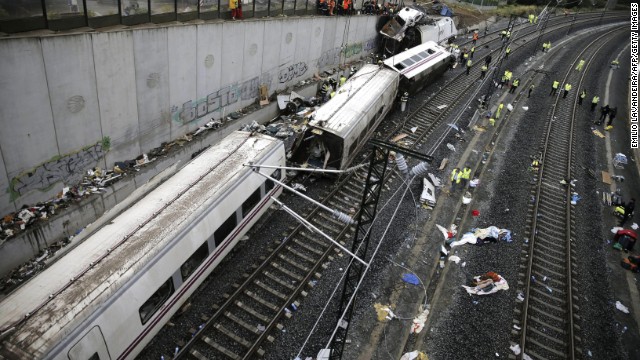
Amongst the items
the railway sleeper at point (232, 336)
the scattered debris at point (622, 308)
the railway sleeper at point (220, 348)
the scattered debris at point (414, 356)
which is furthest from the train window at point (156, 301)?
the scattered debris at point (622, 308)

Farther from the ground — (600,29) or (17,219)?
(600,29)

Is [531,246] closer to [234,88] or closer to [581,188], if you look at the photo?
[581,188]

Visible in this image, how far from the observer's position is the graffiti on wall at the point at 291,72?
2222 centimetres

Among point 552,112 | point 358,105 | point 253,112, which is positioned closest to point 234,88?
point 253,112

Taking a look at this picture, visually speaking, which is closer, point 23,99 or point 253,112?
point 23,99

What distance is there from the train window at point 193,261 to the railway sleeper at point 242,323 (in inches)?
59.2

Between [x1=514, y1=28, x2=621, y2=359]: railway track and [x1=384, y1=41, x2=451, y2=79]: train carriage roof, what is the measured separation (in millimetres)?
8201

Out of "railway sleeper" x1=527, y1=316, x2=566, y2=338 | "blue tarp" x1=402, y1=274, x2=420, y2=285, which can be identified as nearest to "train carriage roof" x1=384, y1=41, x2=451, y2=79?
"blue tarp" x1=402, y1=274, x2=420, y2=285

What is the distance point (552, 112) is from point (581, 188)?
9.10 meters

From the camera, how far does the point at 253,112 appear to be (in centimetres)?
1970

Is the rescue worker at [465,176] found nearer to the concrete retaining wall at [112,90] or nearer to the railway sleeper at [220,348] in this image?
the concrete retaining wall at [112,90]

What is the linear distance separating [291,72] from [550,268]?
Result: 16.3m

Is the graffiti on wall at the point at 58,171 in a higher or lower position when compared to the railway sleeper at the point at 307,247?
higher

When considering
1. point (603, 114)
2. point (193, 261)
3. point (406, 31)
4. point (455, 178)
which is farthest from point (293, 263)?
point (406, 31)
